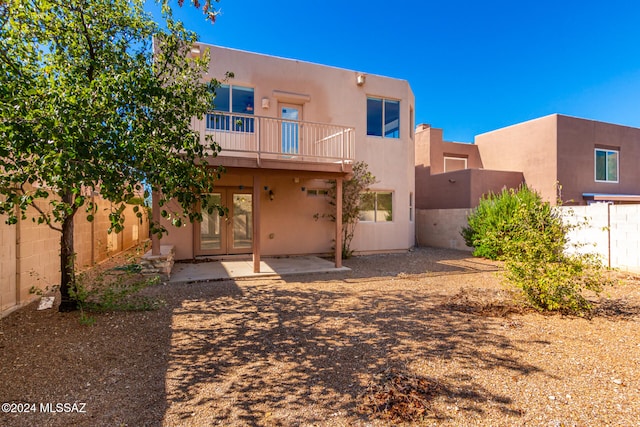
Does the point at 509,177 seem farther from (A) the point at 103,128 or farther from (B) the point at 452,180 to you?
(A) the point at 103,128

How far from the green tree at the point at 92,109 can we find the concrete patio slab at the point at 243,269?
9.37 feet

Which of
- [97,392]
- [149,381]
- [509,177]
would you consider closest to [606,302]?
[149,381]

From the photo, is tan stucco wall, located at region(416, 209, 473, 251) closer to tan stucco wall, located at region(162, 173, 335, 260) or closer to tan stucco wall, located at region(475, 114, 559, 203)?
tan stucco wall, located at region(475, 114, 559, 203)

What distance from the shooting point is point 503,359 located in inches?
142

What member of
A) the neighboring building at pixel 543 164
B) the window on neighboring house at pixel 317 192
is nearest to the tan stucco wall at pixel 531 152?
the neighboring building at pixel 543 164

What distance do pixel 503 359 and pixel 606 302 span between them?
3959mm

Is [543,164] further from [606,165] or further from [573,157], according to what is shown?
[606,165]

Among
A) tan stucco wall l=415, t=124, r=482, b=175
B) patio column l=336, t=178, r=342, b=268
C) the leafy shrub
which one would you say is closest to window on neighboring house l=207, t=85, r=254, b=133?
patio column l=336, t=178, r=342, b=268

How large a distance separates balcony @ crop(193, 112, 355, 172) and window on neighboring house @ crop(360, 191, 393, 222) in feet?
8.48

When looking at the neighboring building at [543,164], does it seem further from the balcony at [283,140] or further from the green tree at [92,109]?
the green tree at [92,109]

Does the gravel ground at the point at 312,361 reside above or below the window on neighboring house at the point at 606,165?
below

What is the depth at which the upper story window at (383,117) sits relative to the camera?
12217 millimetres

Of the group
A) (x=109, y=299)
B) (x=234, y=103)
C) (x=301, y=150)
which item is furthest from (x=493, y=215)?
(x=109, y=299)

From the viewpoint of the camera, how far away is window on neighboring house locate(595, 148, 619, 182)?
16188mm
